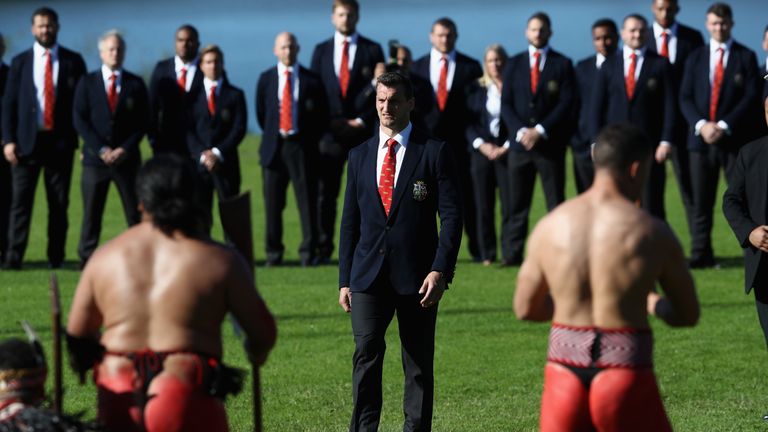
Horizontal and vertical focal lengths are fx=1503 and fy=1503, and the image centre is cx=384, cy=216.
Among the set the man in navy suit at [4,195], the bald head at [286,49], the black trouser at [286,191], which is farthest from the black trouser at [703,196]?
the man in navy suit at [4,195]

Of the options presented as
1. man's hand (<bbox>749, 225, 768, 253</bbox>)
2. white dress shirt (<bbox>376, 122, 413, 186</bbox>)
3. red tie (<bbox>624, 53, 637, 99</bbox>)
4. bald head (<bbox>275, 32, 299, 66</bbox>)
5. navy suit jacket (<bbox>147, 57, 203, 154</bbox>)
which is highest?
bald head (<bbox>275, 32, 299, 66</bbox>)

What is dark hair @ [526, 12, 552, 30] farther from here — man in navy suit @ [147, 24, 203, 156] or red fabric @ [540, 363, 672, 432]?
red fabric @ [540, 363, 672, 432]

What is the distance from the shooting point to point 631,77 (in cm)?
1719

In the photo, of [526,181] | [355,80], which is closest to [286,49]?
[355,80]

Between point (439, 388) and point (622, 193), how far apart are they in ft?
16.8

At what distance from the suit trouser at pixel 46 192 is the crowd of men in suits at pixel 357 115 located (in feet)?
0.07

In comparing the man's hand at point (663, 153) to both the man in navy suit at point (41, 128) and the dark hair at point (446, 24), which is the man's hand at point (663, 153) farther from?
the man in navy suit at point (41, 128)

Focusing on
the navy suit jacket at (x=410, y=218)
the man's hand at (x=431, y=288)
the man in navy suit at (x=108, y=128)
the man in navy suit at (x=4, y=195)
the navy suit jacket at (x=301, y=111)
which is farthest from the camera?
the man in navy suit at (x=4, y=195)

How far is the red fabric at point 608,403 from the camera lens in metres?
6.11

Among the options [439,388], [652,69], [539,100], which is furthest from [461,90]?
[439,388]

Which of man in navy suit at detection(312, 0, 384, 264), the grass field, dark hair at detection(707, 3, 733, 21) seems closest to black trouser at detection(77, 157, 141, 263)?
the grass field

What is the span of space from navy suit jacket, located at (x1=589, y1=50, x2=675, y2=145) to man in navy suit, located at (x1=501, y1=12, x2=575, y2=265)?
479 mm

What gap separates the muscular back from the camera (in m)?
6.09

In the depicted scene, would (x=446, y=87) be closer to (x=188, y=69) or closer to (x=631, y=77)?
(x=631, y=77)
